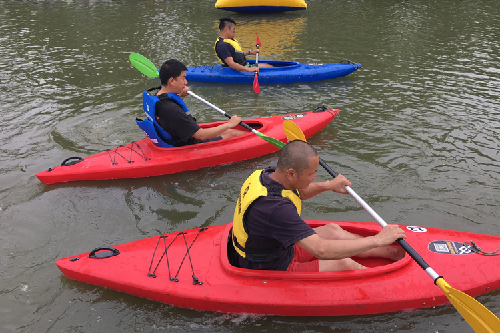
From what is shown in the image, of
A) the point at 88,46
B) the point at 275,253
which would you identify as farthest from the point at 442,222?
the point at 88,46

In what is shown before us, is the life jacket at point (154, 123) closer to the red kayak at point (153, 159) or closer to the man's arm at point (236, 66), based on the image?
the red kayak at point (153, 159)

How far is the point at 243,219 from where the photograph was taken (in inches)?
117

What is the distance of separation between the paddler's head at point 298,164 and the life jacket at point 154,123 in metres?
2.90

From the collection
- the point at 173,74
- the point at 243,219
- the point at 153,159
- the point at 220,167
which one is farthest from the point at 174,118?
the point at 243,219

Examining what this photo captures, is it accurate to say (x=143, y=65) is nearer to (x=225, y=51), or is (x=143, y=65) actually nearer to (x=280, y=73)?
(x=225, y=51)

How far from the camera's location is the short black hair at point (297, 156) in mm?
2750

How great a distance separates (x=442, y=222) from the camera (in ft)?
14.9

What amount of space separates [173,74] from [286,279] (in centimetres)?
316

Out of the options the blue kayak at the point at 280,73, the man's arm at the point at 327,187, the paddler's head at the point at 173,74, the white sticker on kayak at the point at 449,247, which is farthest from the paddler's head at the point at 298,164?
the blue kayak at the point at 280,73

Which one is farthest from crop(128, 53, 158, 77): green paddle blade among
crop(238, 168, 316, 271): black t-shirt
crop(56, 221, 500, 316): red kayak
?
crop(238, 168, 316, 271): black t-shirt

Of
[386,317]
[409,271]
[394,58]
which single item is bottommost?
[386,317]

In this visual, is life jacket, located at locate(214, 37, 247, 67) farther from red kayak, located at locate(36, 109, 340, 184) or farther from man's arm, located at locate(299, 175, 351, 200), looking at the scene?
man's arm, located at locate(299, 175, 351, 200)

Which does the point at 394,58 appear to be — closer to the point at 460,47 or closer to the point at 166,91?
the point at 460,47

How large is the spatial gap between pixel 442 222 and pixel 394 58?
7.16 metres
